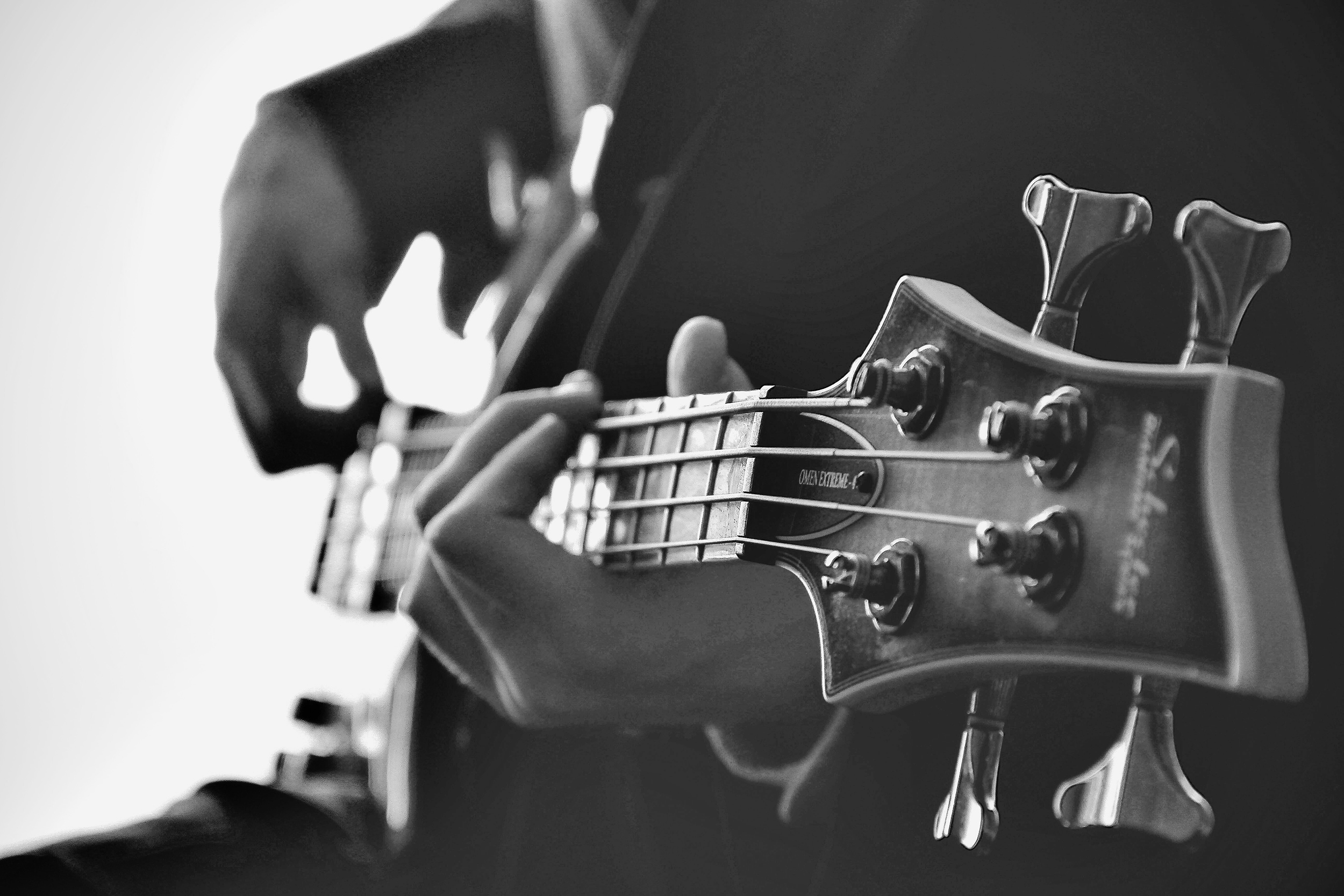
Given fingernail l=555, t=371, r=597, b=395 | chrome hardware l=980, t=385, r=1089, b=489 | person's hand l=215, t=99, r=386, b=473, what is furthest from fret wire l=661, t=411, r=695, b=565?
person's hand l=215, t=99, r=386, b=473

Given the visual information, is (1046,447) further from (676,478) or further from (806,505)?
(676,478)

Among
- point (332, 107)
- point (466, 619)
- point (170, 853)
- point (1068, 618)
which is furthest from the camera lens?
point (332, 107)

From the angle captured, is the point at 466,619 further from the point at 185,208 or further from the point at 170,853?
the point at 185,208

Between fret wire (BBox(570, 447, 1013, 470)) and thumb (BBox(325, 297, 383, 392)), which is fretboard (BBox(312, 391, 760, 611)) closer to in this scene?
fret wire (BBox(570, 447, 1013, 470))

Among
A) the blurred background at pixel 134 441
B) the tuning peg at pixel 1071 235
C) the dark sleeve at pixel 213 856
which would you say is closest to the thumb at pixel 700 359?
the tuning peg at pixel 1071 235

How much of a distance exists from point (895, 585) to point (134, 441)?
1.37 m

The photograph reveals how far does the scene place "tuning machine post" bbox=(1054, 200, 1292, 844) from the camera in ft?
1.02

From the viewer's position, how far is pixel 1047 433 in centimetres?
34

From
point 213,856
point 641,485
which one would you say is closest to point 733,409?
point 641,485

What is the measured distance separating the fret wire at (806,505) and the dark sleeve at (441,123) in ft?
2.67

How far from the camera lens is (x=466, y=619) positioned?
72cm

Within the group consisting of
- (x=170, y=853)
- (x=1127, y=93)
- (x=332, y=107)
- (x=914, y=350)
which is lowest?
(x=170, y=853)

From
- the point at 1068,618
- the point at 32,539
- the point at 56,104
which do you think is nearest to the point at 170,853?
the point at 32,539

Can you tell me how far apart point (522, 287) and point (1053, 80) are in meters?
0.85
